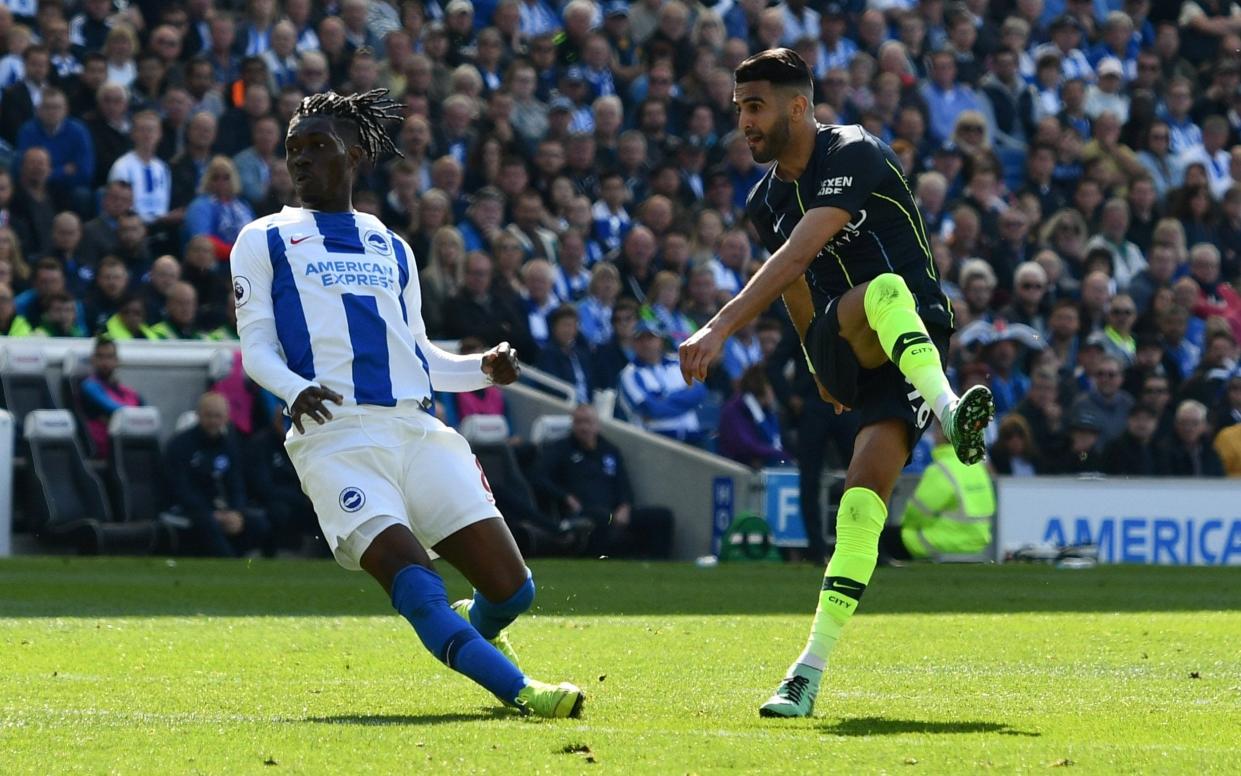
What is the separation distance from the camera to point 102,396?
1706 centimetres

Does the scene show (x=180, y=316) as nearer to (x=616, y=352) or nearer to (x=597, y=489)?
(x=597, y=489)

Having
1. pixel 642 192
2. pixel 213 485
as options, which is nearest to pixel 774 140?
pixel 213 485

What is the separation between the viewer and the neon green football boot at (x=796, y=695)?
6.73 meters

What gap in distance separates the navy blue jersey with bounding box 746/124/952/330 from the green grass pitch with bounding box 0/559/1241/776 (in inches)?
57.9

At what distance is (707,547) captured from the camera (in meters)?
18.5

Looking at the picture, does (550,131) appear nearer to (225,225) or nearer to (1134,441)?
(225,225)

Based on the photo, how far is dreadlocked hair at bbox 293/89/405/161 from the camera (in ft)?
23.8

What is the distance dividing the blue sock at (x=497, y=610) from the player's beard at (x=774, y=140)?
1656 millimetres

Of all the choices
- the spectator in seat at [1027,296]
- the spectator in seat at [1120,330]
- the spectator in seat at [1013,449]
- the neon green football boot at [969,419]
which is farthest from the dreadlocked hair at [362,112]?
the spectator in seat at [1120,330]

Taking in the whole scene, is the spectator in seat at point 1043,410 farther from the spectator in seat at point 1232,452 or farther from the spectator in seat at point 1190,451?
the spectator in seat at point 1232,452

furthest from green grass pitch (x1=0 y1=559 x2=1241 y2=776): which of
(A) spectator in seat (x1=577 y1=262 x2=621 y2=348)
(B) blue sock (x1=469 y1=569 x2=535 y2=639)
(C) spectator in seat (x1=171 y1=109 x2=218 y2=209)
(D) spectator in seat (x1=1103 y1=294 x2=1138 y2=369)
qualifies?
(D) spectator in seat (x1=1103 y1=294 x2=1138 y2=369)

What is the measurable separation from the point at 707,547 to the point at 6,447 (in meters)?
5.93

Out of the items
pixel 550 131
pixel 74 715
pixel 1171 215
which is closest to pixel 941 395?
pixel 74 715

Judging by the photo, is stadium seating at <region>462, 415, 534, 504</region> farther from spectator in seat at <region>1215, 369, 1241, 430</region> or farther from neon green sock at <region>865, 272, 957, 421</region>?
neon green sock at <region>865, 272, 957, 421</region>
